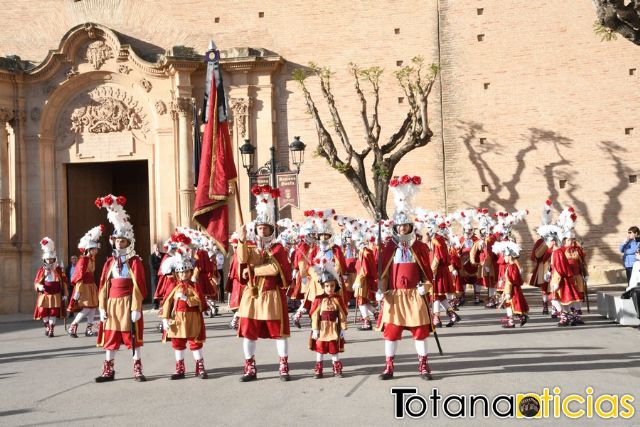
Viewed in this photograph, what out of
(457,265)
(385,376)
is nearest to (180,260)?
(385,376)

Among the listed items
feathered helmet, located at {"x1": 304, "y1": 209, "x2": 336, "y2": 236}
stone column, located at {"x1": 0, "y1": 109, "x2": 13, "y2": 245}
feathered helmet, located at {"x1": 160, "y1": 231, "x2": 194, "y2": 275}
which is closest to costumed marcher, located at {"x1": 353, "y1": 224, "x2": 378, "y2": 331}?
feathered helmet, located at {"x1": 304, "y1": 209, "x2": 336, "y2": 236}

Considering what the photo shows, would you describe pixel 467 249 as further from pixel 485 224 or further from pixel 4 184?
pixel 4 184

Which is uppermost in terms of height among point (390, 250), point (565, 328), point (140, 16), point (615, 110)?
point (140, 16)

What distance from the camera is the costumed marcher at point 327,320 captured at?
9.67 meters

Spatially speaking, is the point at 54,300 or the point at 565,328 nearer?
the point at 565,328

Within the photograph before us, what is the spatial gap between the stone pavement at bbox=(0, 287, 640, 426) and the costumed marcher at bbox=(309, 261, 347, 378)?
1.01ft

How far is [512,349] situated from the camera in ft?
37.8

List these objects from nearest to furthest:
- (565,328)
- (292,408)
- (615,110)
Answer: (292,408) < (565,328) < (615,110)

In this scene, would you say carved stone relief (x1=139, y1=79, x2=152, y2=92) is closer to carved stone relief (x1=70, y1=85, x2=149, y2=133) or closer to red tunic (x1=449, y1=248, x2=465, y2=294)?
carved stone relief (x1=70, y1=85, x2=149, y2=133)

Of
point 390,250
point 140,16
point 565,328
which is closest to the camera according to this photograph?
point 390,250

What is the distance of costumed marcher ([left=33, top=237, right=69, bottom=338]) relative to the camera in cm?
1623

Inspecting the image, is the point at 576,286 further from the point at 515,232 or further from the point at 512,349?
the point at 515,232

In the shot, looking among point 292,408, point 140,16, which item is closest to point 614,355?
point 292,408

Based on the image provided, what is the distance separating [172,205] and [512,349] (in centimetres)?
1478
